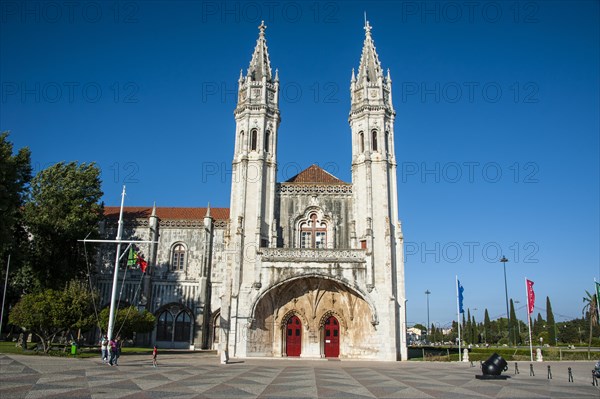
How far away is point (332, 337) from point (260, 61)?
78.4 feet

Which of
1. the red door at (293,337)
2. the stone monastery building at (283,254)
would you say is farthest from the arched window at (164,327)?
the red door at (293,337)

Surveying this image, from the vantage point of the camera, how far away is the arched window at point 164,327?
132 ft

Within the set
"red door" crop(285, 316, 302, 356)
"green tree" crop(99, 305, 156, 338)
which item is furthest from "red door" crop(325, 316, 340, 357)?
"green tree" crop(99, 305, 156, 338)

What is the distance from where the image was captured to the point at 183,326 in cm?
4044

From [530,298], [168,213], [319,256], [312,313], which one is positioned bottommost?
[312,313]

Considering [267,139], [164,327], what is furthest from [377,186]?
[164,327]

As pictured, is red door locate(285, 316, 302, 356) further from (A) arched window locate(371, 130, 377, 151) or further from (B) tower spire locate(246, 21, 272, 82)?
(B) tower spire locate(246, 21, 272, 82)

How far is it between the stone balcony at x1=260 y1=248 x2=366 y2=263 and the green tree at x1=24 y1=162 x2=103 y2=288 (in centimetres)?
1534

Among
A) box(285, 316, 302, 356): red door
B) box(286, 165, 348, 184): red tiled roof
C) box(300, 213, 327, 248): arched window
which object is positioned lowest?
box(285, 316, 302, 356): red door

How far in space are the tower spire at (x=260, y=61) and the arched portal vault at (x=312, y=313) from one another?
18.0m

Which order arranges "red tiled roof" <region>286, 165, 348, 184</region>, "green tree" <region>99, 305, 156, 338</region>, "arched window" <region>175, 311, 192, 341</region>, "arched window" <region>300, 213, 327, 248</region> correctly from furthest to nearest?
"arched window" <region>175, 311, 192, 341</region>
"red tiled roof" <region>286, 165, 348, 184</region>
"arched window" <region>300, 213, 327, 248</region>
"green tree" <region>99, 305, 156, 338</region>

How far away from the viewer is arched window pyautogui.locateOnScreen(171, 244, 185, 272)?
4162 centimetres

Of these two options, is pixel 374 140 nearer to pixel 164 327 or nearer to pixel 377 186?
pixel 377 186

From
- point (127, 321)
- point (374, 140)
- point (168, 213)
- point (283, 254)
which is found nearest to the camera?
point (127, 321)
